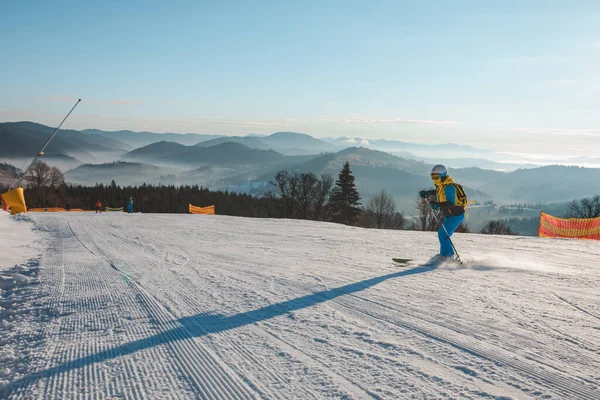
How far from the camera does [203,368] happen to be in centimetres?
321

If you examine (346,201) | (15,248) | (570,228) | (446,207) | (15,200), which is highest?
(346,201)

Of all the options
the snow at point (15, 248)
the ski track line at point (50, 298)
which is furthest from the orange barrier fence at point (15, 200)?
the ski track line at point (50, 298)

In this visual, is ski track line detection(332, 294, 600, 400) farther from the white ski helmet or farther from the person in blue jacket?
the white ski helmet

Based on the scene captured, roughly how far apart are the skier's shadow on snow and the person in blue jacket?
116 inches

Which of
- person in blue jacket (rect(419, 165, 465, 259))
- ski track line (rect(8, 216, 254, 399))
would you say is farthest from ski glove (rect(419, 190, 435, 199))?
ski track line (rect(8, 216, 254, 399))

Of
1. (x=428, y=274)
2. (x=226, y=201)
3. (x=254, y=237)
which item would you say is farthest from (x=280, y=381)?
(x=226, y=201)

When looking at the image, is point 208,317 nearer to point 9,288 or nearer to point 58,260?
point 9,288

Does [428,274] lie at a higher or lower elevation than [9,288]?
higher

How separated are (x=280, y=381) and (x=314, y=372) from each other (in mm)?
297

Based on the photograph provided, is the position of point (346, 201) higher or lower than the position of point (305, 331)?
higher

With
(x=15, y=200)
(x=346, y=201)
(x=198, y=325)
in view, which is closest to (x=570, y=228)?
(x=198, y=325)

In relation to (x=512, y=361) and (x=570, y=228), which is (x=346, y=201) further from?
(x=512, y=361)

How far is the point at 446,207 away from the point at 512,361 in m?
5.00

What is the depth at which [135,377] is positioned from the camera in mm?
3041
